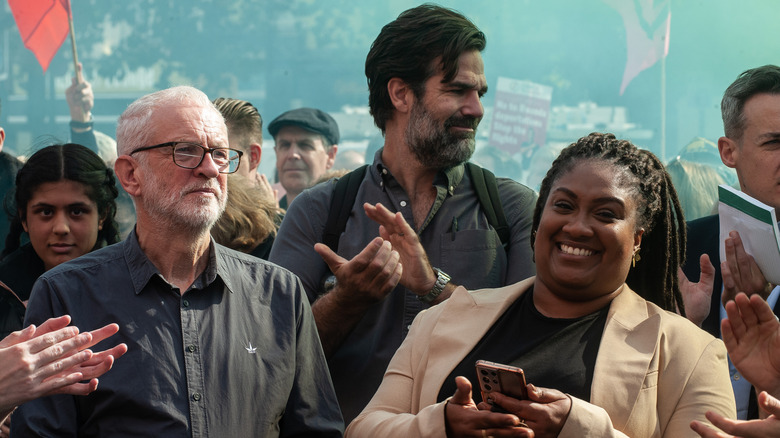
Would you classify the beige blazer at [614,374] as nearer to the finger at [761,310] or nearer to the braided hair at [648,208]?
the finger at [761,310]

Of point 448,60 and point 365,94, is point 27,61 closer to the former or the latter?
point 365,94

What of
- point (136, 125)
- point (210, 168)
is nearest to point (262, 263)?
point (210, 168)

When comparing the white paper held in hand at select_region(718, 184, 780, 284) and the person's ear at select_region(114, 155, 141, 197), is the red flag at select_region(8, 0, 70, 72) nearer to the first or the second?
the person's ear at select_region(114, 155, 141, 197)

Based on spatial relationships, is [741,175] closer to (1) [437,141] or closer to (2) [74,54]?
(1) [437,141]

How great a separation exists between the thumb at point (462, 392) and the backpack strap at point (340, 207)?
3.68 ft

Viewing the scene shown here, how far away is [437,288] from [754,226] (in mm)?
1052

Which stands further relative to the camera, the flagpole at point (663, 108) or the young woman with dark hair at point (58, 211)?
the flagpole at point (663, 108)

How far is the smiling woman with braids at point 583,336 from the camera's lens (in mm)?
2459

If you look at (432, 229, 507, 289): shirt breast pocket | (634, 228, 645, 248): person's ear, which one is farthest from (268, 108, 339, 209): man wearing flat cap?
(634, 228, 645, 248): person's ear

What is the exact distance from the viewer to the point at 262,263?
3.00m

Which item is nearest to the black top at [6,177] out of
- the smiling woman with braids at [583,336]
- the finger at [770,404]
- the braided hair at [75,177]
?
the braided hair at [75,177]

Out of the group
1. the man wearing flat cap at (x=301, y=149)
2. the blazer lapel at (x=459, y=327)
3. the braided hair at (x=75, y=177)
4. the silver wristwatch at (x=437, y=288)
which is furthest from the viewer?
the man wearing flat cap at (x=301, y=149)

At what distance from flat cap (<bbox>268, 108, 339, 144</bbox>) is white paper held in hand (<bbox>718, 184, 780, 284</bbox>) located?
3136 mm

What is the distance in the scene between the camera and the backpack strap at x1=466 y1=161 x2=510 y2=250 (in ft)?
11.3
